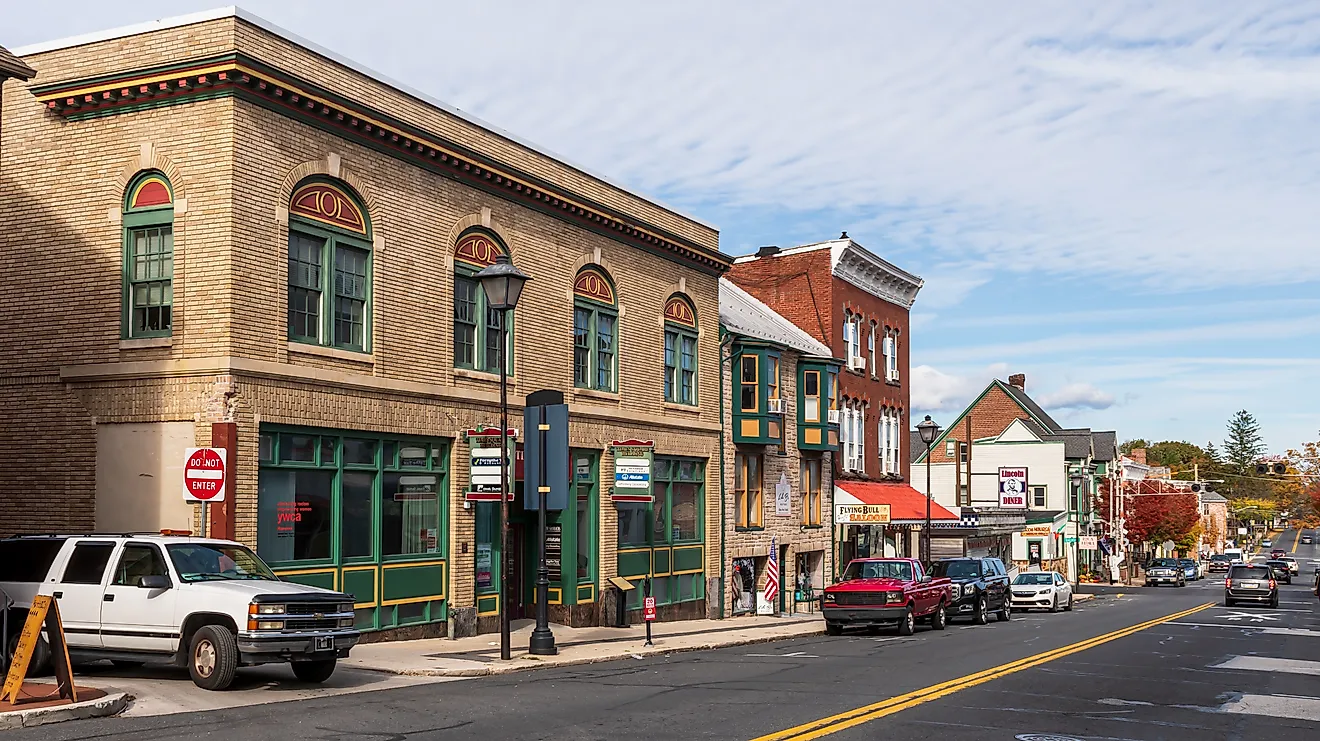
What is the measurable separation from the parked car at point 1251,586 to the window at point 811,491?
17.7 metres

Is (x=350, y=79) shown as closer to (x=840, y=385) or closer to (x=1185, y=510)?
(x=840, y=385)

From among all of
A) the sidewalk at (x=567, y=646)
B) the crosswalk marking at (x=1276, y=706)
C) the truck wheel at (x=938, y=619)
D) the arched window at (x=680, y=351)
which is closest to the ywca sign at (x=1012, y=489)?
the truck wheel at (x=938, y=619)

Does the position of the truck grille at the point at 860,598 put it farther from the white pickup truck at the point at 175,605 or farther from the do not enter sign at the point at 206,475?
the do not enter sign at the point at 206,475

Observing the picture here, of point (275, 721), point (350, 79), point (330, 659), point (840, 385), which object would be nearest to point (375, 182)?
point (350, 79)

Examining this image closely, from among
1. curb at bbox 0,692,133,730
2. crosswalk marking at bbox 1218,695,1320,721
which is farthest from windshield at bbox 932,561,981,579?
curb at bbox 0,692,133,730

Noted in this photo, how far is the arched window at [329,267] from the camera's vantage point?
2080cm

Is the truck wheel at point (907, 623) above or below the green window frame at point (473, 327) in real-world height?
below

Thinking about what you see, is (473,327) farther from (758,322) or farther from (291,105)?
(758,322)

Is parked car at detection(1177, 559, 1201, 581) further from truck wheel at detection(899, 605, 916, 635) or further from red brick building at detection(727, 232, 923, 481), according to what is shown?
truck wheel at detection(899, 605, 916, 635)

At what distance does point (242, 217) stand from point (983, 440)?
7111 centimetres

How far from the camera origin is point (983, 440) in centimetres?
8469

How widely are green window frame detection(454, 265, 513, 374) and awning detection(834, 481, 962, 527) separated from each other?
63.3ft

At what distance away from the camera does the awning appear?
4228cm

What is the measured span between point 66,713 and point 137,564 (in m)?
3.10
